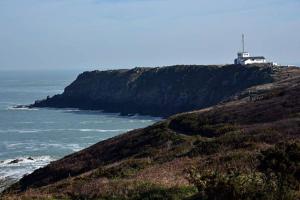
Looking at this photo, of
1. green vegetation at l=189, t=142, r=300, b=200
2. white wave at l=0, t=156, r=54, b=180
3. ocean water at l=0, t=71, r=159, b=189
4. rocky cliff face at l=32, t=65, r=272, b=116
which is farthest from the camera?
rocky cliff face at l=32, t=65, r=272, b=116

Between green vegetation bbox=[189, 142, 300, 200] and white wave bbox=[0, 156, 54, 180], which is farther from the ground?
green vegetation bbox=[189, 142, 300, 200]

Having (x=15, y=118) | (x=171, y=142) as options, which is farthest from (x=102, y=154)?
(x=15, y=118)

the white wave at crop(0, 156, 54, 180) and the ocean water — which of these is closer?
the white wave at crop(0, 156, 54, 180)

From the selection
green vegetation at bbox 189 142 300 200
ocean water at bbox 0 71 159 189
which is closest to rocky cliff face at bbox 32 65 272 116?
ocean water at bbox 0 71 159 189

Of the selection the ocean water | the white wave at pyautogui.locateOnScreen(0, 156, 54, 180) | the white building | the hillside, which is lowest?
the white wave at pyautogui.locateOnScreen(0, 156, 54, 180)

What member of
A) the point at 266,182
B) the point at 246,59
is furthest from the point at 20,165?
the point at 246,59

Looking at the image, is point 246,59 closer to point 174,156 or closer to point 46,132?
point 46,132

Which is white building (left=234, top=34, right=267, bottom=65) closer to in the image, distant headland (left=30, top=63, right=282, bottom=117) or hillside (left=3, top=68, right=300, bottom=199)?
distant headland (left=30, top=63, right=282, bottom=117)
